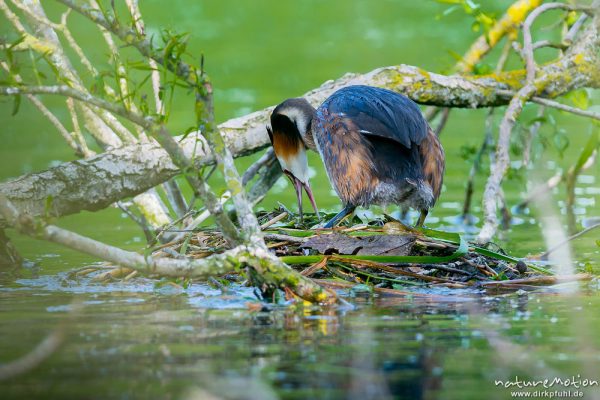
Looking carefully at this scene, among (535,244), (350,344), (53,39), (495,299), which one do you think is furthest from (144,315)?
(535,244)

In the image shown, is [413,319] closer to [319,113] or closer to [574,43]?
[319,113]

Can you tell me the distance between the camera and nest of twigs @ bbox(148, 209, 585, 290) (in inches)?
220

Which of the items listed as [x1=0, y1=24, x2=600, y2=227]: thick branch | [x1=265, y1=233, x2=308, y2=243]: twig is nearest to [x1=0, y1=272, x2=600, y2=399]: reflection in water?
[x1=265, y1=233, x2=308, y2=243]: twig

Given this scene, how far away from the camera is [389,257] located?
18.4 ft

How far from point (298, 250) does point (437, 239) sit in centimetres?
86

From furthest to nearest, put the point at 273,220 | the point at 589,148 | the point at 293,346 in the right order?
the point at 589,148 → the point at 273,220 → the point at 293,346

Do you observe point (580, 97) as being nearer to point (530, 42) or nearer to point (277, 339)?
point (530, 42)

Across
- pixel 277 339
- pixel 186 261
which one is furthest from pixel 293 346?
pixel 186 261

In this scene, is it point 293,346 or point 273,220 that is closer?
point 293,346

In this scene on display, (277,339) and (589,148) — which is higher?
(589,148)

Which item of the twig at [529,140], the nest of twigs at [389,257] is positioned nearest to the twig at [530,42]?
the twig at [529,140]

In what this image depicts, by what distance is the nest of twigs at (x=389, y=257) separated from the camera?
559 cm

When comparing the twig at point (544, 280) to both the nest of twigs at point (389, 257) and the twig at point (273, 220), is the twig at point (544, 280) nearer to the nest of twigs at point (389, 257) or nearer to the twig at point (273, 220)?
the nest of twigs at point (389, 257)

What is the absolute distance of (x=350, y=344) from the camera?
4.04 m
